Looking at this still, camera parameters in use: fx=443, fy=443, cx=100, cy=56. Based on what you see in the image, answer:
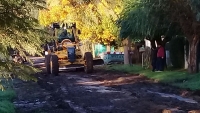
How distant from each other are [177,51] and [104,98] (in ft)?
41.9

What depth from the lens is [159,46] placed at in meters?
26.4

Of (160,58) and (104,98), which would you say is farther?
(160,58)

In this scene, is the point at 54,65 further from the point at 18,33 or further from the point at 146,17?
the point at 18,33

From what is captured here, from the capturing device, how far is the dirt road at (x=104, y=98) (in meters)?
13.5

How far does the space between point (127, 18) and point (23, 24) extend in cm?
2014

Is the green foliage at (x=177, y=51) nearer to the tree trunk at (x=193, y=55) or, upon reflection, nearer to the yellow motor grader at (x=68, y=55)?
the tree trunk at (x=193, y=55)

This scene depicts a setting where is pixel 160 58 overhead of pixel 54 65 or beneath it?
overhead

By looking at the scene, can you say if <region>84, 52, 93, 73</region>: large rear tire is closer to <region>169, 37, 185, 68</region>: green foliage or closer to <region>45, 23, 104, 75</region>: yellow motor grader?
<region>45, 23, 104, 75</region>: yellow motor grader

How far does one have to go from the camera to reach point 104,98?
629 inches

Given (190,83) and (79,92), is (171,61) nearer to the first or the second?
(190,83)

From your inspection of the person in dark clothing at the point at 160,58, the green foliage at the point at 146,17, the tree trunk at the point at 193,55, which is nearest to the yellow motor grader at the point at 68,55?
the person in dark clothing at the point at 160,58

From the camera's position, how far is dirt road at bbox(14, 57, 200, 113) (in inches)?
531

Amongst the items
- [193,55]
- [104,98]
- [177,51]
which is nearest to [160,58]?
[177,51]

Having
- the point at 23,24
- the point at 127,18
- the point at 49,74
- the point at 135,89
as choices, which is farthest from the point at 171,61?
the point at 23,24
